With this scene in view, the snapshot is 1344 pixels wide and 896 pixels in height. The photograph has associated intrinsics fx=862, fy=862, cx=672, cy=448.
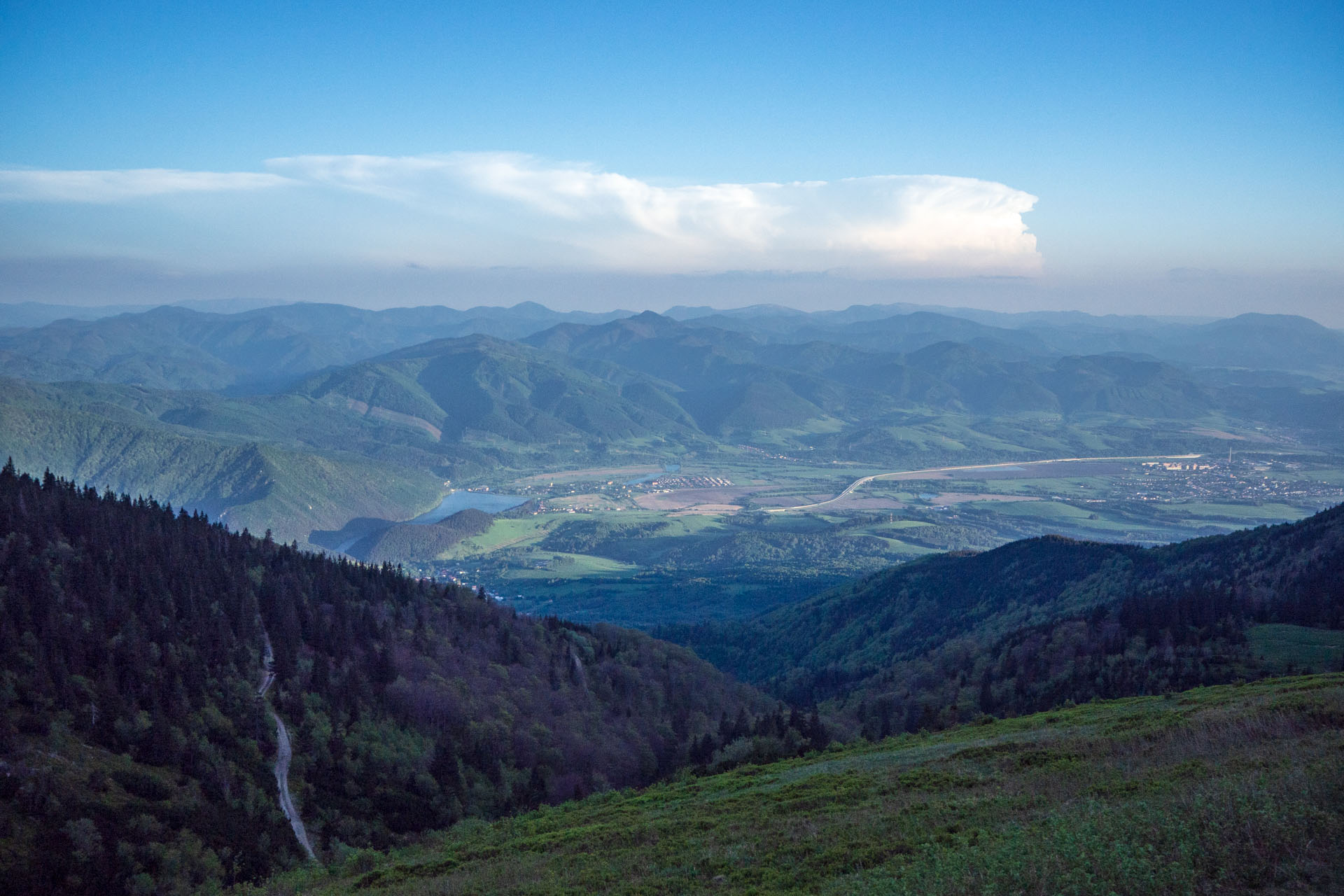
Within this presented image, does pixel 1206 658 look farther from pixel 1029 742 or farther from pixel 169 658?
pixel 169 658

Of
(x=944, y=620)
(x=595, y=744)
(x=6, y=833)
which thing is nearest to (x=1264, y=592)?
(x=944, y=620)

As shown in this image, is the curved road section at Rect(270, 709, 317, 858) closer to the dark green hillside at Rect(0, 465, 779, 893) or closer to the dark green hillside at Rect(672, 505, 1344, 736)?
the dark green hillside at Rect(0, 465, 779, 893)

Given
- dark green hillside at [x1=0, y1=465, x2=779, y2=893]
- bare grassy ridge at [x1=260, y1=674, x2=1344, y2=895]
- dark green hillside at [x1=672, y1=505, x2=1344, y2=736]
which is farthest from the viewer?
dark green hillside at [x1=672, y1=505, x2=1344, y2=736]

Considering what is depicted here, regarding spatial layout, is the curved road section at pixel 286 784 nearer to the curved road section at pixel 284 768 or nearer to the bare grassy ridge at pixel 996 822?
the curved road section at pixel 284 768

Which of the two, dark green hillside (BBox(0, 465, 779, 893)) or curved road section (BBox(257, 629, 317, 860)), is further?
curved road section (BBox(257, 629, 317, 860))

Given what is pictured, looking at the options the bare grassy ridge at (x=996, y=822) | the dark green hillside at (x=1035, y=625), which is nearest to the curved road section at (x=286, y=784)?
the bare grassy ridge at (x=996, y=822)

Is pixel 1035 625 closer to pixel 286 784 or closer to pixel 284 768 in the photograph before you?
pixel 284 768

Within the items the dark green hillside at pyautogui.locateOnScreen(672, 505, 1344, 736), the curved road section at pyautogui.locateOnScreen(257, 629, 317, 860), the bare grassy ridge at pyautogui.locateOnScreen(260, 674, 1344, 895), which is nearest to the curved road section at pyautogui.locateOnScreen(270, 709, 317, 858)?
the curved road section at pyautogui.locateOnScreen(257, 629, 317, 860)
